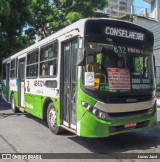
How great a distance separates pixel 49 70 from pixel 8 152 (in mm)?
2916

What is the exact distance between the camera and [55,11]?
2803cm

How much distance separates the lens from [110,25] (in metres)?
7.46

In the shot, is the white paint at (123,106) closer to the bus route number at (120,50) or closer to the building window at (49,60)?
the bus route number at (120,50)

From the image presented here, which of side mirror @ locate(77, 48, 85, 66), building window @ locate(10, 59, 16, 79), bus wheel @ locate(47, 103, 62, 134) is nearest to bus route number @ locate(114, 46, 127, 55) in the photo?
side mirror @ locate(77, 48, 85, 66)

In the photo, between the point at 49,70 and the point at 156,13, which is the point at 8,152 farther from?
the point at 156,13

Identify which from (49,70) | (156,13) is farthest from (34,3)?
(49,70)

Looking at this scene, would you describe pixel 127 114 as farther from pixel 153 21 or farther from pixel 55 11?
pixel 153 21

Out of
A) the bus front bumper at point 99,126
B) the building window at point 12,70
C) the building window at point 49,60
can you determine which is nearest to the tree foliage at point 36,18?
the building window at point 12,70

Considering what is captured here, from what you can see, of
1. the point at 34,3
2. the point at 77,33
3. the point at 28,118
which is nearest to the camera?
the point at 77,33

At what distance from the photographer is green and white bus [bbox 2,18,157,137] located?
6957 mm

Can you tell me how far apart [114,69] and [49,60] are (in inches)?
102

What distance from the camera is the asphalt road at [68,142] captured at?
724 cm

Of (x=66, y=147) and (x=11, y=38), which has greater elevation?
(x=11, y=38)

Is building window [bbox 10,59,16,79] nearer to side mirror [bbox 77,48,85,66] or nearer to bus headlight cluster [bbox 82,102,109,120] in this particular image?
side mirror [bbox 77,48,85,66]
